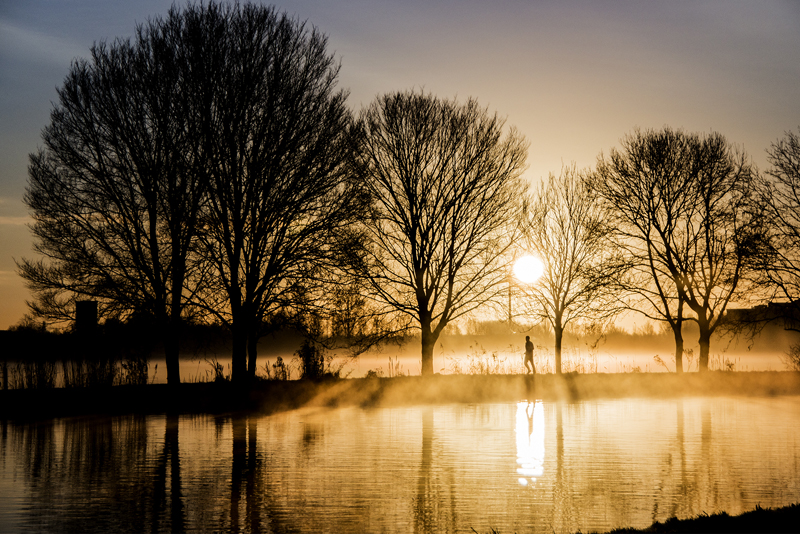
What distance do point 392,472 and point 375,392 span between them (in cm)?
1341

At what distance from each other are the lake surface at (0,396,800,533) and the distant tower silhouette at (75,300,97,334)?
4842 millimetres

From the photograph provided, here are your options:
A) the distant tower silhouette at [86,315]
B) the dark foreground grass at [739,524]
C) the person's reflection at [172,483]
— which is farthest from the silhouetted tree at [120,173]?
the dark foreground grass at [739,524]

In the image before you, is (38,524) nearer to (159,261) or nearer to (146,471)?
(146,471)

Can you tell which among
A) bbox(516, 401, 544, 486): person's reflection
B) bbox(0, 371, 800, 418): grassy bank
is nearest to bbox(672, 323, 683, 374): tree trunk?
bbox(0, 371, 800, 418): grassy bank

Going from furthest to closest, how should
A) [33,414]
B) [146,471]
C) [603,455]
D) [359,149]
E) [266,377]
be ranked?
[359,149], [266,377], [33,414], [603,455], [146,471]

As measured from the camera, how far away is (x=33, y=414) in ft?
63.1

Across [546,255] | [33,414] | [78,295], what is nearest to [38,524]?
[33,414]

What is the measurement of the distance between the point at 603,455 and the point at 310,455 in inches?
232

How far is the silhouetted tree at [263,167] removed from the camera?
859 inches

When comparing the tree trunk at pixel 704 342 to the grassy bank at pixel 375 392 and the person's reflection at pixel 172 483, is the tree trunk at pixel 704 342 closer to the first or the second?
the grassy bank at pixel 375 392

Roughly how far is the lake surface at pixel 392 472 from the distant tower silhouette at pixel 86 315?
15.9ft

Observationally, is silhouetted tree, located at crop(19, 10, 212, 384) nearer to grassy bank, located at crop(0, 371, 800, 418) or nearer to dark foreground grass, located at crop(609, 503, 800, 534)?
grassy bank, located at crop(0, 371, 800, 418)

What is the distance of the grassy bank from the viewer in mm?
20156

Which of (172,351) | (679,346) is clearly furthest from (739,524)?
(679,346)
